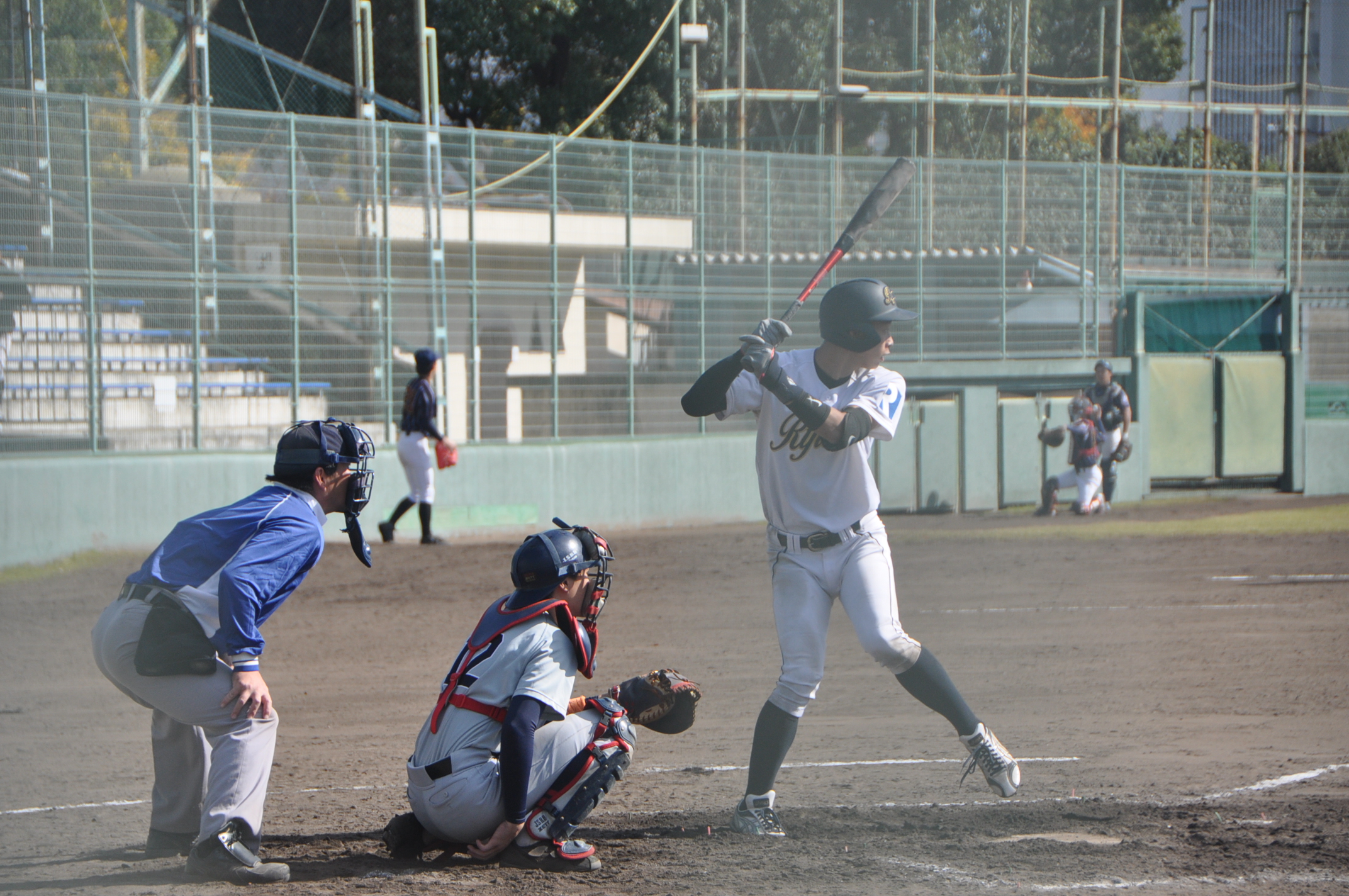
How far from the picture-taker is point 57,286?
12312mm

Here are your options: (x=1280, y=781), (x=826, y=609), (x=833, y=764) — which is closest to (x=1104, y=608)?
(x=1280, y=781)

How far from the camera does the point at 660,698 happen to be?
168 inches

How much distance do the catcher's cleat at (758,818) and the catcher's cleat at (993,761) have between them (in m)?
0.75

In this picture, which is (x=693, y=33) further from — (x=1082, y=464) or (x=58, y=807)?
(x=58, y=807)

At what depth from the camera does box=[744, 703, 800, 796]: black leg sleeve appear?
440cm

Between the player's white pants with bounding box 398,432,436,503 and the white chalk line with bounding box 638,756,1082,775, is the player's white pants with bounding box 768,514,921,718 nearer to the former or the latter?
the white chalk line with bounding box 638,756,1082,775

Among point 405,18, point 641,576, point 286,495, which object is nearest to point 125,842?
point 286,495

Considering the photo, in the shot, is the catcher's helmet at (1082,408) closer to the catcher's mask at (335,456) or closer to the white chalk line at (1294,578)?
the white chalk line at (1294,578)

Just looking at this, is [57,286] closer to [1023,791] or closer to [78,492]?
[78,492]

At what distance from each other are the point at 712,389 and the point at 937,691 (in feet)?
4.45

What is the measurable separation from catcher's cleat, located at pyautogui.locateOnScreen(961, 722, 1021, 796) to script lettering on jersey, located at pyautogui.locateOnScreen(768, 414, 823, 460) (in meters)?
1.18

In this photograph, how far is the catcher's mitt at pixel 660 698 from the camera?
4.28 m

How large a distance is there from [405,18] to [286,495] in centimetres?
2547

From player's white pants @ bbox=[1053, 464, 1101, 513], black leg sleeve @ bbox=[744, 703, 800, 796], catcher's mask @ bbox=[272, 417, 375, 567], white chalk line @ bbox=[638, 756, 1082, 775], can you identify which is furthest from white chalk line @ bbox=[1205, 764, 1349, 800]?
player's white pants @ bbox=[1053, 464, 1101, 513]
